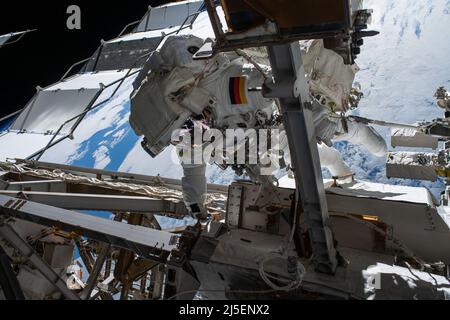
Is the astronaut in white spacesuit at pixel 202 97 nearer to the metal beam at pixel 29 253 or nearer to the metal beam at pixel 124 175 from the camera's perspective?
the metal beam at pixel 124 175

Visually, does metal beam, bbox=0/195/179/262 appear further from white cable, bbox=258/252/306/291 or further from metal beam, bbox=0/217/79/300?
white cable, bbox=258/252/306/291

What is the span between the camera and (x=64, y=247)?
3.46m

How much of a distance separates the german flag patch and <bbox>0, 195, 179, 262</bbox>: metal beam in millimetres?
1292

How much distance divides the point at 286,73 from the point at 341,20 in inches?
13.0

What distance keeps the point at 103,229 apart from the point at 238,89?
148 centimetres

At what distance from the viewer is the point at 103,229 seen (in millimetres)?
2117

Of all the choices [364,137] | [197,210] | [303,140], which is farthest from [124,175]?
[303,140]

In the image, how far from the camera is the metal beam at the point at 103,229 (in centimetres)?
199

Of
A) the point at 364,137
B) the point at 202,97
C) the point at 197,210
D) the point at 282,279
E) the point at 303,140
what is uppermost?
the point at 364,137

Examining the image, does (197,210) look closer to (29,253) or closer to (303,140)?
(29,253)

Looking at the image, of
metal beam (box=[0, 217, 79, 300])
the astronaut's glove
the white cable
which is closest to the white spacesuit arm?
the astronaut's glove

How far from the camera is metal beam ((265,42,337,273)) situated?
144cm

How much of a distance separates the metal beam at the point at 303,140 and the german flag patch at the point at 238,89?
4.27ft

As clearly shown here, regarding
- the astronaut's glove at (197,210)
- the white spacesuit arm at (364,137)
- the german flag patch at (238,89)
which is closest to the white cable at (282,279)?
the astronaut's glove at (197,210)
